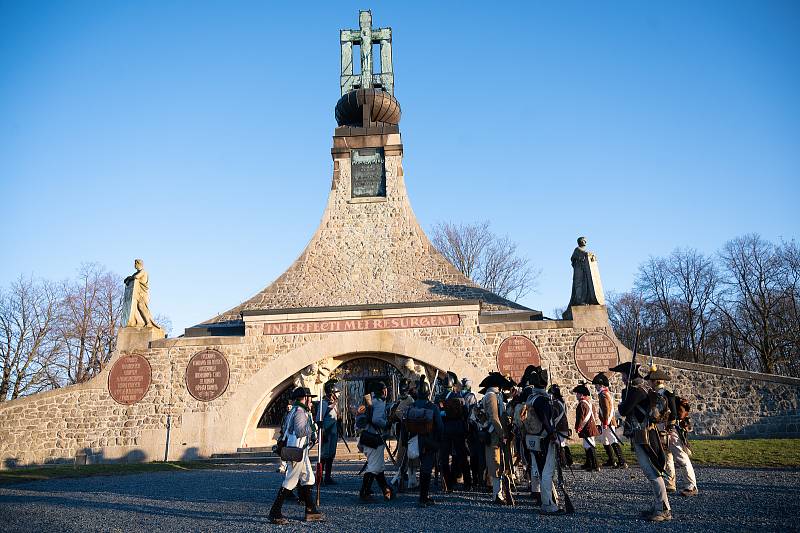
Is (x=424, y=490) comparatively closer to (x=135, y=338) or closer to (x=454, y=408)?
(x=454, y=408)

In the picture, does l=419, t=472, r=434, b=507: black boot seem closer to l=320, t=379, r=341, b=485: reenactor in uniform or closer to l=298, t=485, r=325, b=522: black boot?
l=298, t=485, r=325, b=522: black boot

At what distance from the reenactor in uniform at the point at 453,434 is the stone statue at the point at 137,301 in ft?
38.4

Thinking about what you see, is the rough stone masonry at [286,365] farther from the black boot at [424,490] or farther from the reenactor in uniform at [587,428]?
the black boot at [424,490]

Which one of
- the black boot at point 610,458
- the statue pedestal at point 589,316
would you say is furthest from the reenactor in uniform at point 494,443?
the statue pedestal at point 589,316

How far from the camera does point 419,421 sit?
763 cm

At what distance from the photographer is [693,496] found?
7414mm

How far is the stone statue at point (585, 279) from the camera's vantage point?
53.8 feet

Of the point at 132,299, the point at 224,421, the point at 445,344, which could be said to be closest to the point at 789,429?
the point at 445,344

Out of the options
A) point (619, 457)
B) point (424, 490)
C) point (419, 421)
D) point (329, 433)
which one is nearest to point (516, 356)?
point (619, 457)

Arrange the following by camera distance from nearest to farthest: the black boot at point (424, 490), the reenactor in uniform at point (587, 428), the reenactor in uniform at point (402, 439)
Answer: the black boot at point (424, 490)
the reenactor in uniform at point (402, 439)
the reenactor in uniform at point (587, 428)

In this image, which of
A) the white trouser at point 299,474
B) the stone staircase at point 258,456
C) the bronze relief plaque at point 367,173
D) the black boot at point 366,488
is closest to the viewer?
the white trouser at point 299,474

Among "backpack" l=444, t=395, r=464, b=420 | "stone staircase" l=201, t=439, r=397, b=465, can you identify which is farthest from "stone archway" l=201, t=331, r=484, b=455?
"backpack" l=444, t=395, r=464, b=420

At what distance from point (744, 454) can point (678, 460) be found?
4.32 m

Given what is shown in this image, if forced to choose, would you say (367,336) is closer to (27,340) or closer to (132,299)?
(132,299)
